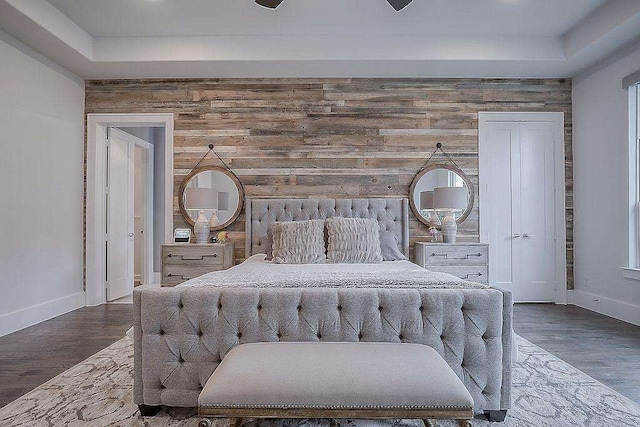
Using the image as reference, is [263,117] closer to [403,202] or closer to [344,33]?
[344,33]

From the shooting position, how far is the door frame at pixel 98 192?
195 inches

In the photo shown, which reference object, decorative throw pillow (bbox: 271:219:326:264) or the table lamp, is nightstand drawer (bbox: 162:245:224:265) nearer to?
decorative throw pillow (bbox: 271:219:326:264)

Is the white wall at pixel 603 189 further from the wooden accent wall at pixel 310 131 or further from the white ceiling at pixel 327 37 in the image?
the wooden accent wall at pixel 310 131

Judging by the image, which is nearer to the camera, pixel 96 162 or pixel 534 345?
pixel 534 345

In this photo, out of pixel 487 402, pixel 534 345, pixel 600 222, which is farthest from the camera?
pixel 600 222

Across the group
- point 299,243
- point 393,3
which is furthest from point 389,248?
point 393,3

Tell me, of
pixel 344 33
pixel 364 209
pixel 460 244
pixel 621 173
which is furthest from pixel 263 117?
pixel 621 173

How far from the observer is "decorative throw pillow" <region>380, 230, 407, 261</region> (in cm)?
430

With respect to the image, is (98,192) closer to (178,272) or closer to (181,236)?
(181,236)

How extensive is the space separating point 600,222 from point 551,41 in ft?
6.93

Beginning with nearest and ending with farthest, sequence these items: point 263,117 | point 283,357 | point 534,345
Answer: point 283,357 < point 534,345 < point 263,117

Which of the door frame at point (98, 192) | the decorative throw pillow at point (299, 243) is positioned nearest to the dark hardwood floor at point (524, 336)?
the door frame at point (98, 192)

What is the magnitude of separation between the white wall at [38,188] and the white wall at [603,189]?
6097 millimetres

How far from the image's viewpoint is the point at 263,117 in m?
4.96
